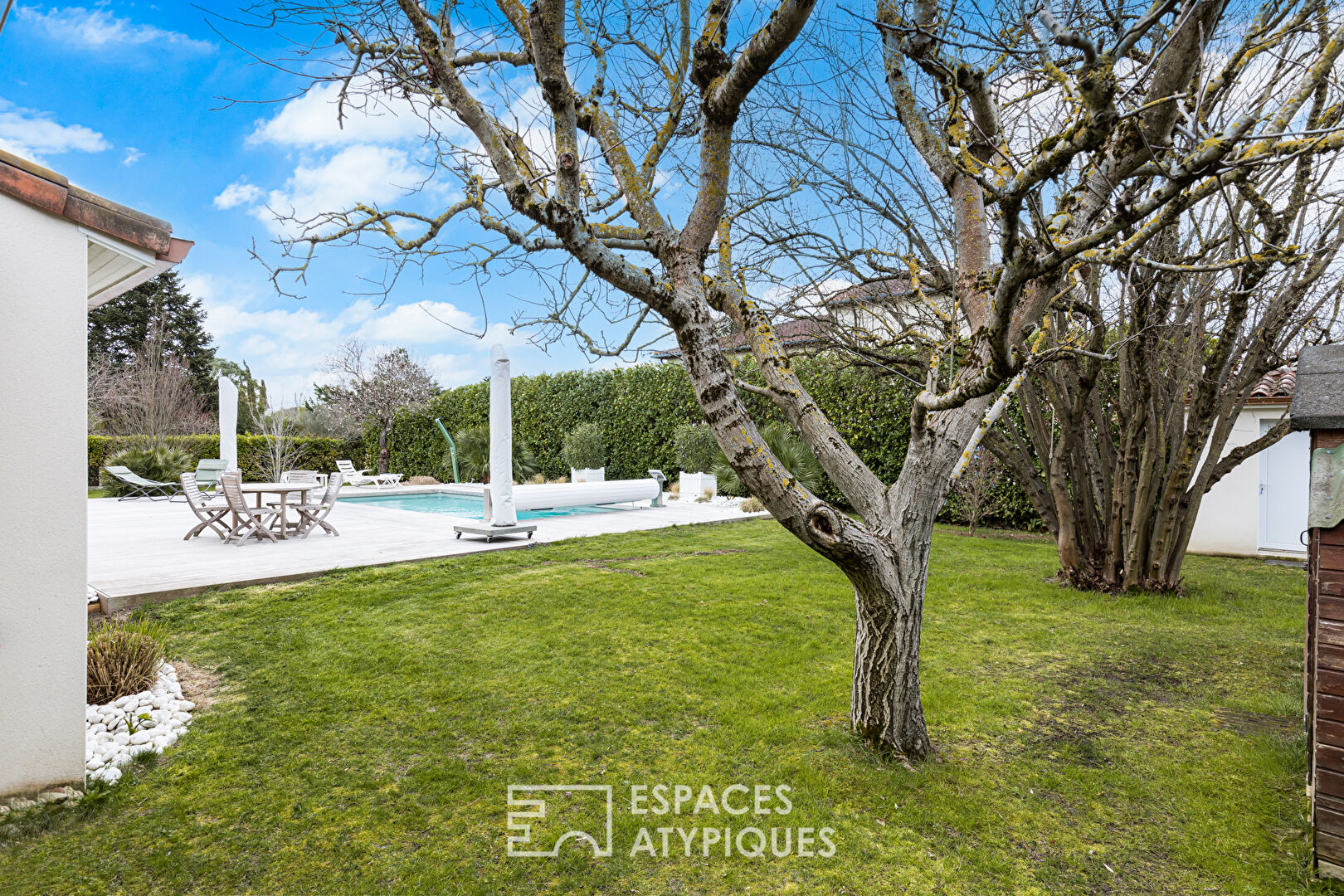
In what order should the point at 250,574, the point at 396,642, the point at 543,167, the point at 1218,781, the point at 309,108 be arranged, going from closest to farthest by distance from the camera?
the point at 1218,781 → the point at 543,167 → the point at 309,108 → the point at 396,642 → the point at 250,574

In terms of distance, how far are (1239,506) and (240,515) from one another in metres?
13.5

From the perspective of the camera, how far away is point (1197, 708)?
3.63 m

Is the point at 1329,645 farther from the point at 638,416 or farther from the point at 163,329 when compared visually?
the point at 163,329

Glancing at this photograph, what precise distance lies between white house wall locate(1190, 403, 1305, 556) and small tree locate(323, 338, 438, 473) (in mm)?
20483

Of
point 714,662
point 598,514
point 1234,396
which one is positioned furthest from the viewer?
point 598,514

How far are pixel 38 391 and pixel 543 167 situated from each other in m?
2.39

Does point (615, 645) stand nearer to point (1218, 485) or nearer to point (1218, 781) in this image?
point (1218, 781)

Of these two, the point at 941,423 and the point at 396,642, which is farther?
the point at 396,642

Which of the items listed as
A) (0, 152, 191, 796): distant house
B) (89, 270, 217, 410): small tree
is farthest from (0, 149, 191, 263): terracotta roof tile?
(89, 270, 217, 410): small tree

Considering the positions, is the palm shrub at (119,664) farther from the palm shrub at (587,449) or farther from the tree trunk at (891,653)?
the palm shrub at (587,449)

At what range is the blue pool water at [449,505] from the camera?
1332 cm

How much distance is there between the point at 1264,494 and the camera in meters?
8.26

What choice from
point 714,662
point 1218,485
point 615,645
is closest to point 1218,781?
point 714,662

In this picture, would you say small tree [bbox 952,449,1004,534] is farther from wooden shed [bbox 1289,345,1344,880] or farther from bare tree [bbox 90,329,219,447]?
bare tree [bbox 90,329,219,447]
